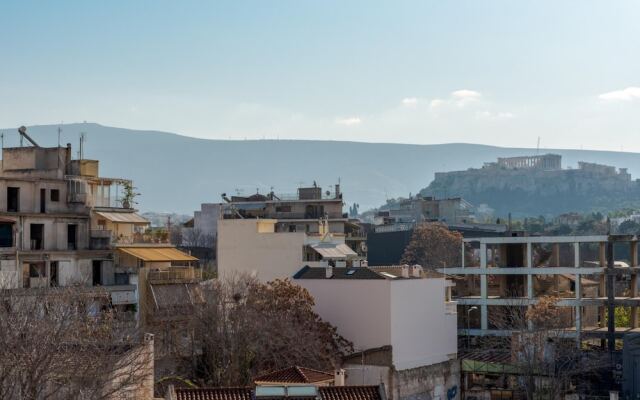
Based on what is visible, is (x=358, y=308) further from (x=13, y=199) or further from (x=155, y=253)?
(x=13, y=199)

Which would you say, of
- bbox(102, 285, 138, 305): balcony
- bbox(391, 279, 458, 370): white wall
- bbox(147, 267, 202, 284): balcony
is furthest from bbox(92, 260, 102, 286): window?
bbox(391, 279, 458, 370): white wall

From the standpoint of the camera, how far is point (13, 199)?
55.9 metres

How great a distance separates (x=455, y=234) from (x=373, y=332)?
42925mm

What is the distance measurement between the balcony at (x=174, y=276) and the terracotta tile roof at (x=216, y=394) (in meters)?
20.5

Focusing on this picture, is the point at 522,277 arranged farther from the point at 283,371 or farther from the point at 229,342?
the point at 283,371

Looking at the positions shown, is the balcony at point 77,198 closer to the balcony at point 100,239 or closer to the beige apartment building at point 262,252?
the balcony at point 100,239

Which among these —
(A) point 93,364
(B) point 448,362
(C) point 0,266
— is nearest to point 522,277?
(B) point 448,362

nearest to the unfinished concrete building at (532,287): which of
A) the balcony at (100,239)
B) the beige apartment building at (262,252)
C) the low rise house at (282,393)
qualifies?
the beige apartment building at (262,252)

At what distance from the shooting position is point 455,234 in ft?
333

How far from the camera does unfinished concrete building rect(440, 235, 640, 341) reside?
69688 mm

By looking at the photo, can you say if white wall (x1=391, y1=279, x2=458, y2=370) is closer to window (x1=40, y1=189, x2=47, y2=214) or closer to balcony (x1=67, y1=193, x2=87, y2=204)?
balcony (x1=67, y1=193, x2=87, y2=204)

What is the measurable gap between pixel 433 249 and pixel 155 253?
38922 millimetres

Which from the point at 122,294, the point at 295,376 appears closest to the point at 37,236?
the point at 122,294

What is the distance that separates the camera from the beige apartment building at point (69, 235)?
54906 mm
